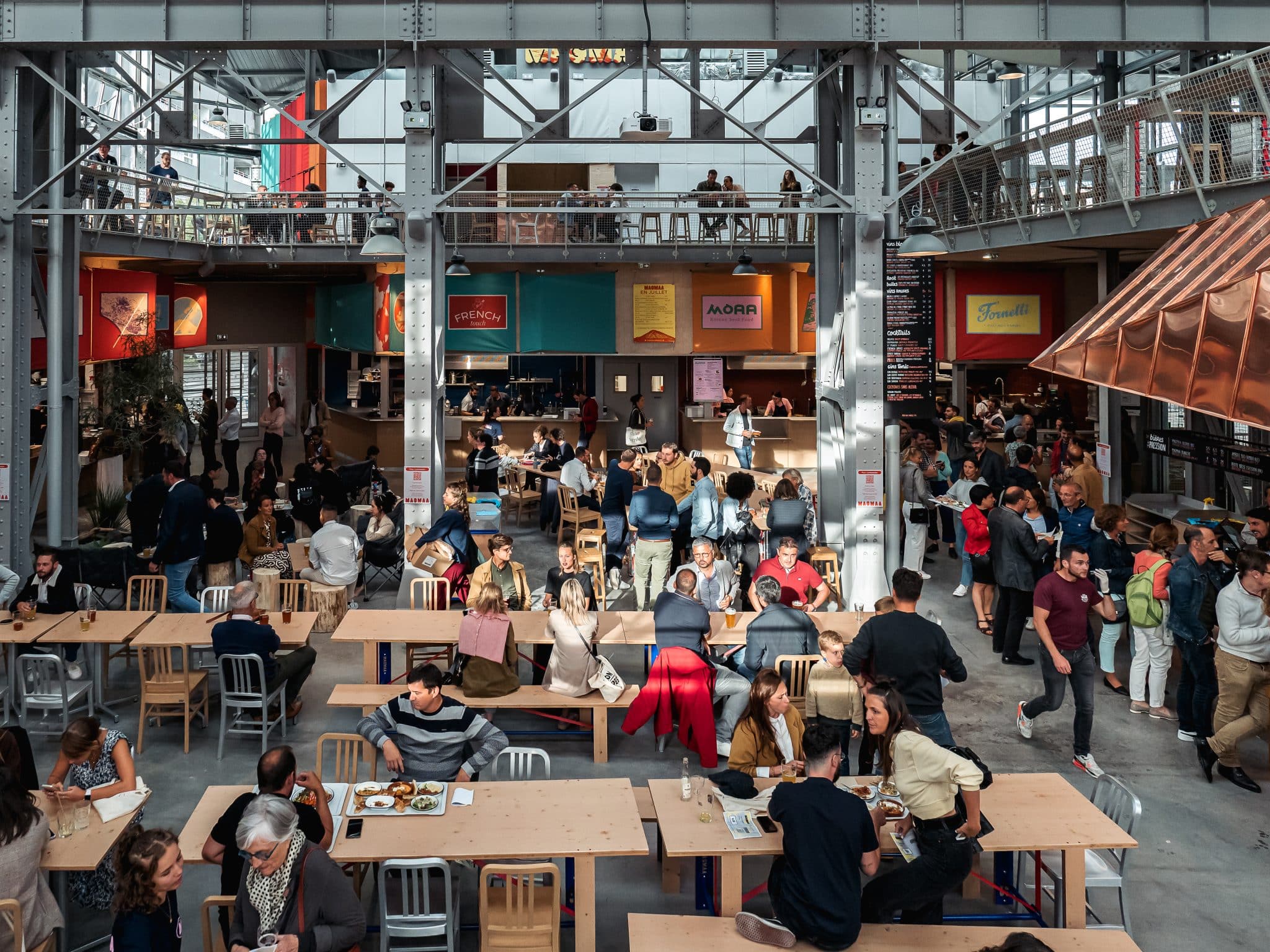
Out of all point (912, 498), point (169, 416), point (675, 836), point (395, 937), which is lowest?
point (395, 937)

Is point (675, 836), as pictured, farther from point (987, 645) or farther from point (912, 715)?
point (987, 645)

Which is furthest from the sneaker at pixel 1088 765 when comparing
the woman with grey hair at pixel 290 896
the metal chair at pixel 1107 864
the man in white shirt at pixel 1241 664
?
the woman with grey hair at pixel 290 896

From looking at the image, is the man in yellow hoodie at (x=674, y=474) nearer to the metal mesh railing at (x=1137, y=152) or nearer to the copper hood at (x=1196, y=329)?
the copper hood at (x=1196, y=329)

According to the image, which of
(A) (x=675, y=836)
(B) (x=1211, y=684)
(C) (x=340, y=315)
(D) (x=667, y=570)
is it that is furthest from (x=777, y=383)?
(A) (x=675, y=836)

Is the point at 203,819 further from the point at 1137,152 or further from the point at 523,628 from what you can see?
the point at 1137,152

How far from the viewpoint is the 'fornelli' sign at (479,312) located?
21.3 m

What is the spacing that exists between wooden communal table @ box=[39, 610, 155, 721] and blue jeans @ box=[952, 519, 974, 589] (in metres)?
8.03

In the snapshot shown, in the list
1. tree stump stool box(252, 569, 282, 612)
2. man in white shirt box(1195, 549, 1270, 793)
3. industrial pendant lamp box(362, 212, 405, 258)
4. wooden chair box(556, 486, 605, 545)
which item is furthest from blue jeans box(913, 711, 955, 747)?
wooden chair box(556, 486, 605, 545)

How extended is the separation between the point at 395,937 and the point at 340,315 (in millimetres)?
19332

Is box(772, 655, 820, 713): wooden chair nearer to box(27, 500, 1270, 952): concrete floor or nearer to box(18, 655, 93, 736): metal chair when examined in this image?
box(27, 500, 1270, 952): concrete floor

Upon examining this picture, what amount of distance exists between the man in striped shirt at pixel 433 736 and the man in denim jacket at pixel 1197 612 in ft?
16.7

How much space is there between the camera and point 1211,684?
8680 millimetres

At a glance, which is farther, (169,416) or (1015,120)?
(1015,120)

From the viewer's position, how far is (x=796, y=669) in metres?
8.22
